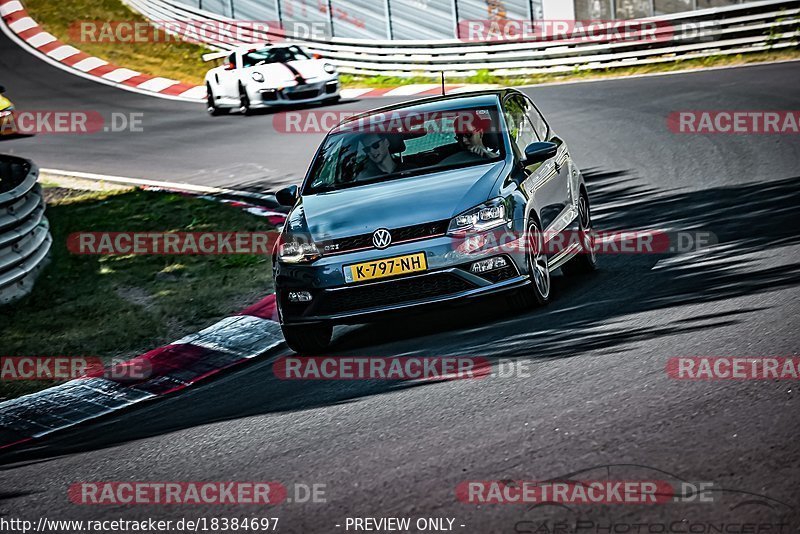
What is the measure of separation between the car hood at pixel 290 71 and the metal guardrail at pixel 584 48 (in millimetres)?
3747

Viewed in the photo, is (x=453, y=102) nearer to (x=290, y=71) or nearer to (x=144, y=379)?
(x=144, y=379)

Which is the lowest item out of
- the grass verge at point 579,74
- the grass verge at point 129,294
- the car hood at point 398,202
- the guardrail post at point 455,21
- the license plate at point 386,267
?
the grass verge at point 129,294

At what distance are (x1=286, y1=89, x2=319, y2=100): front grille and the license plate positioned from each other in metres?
15.8

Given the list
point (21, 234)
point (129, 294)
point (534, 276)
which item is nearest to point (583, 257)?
point (534, 276)

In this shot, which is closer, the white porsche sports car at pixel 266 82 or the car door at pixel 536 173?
the car door at pixel 536 173

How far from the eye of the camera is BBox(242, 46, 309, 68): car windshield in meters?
24.5

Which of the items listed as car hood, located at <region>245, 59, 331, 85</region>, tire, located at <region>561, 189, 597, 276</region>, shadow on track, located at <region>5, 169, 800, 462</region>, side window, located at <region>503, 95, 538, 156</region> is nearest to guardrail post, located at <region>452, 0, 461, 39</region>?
car hood, located at <region>245, 59, 331, 85</region>

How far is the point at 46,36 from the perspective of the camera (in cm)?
3594

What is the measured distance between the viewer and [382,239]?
26.4 ft

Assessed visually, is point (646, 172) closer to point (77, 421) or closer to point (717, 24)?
point (77, 421)

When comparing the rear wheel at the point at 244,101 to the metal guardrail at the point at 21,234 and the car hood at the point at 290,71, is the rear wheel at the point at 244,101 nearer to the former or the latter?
the car hood at the point at 290,71

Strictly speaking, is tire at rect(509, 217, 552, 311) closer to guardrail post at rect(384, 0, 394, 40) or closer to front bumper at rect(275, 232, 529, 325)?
front bumper at rect(275, 232, 529, 325)

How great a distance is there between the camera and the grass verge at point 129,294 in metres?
9.94

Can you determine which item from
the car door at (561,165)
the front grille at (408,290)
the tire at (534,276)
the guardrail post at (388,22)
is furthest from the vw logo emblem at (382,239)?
the guardrail post at (388,22)
